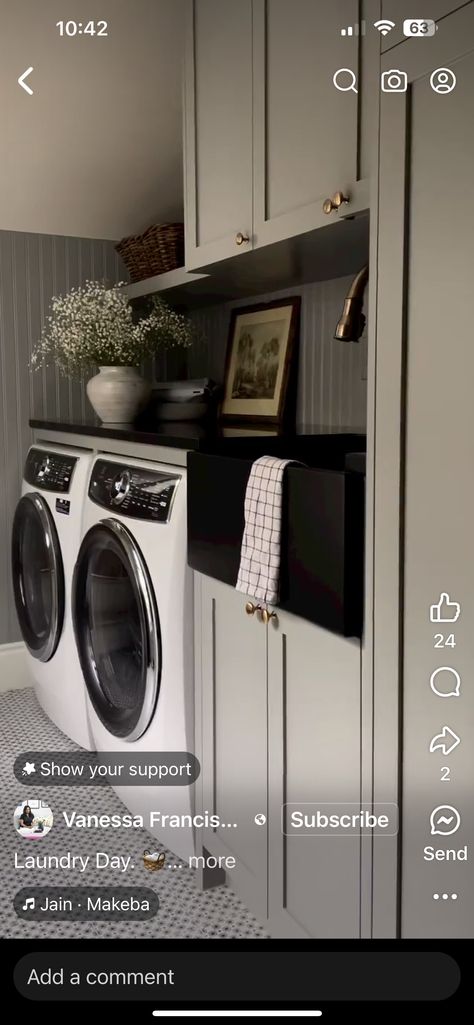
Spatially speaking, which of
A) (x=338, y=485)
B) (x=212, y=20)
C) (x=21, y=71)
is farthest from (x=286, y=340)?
(x=338, y=485)

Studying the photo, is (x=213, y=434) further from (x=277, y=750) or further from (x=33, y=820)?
(x=33, y=820)

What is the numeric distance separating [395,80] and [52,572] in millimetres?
1475

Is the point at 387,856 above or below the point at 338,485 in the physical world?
below

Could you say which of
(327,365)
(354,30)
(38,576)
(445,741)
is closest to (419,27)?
(354,30)

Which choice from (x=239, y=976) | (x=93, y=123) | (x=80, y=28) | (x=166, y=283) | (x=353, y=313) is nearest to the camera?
(x=239, y=976)

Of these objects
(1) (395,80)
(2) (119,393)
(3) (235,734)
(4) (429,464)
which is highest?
(1) (395,80)

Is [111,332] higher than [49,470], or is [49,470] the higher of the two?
→ [111,332]

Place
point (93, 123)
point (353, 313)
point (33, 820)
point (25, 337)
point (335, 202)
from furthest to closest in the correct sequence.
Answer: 1. point (25, 337)
2. point (93, 123)
3. point (335, 202)
4. point (353, 313)
5. point (33, 820)

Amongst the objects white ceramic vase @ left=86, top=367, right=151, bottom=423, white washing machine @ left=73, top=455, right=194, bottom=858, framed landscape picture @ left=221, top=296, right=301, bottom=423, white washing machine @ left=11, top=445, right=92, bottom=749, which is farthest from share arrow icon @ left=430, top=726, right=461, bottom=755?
white ceramic vase @ left=86, top=367, right=151, bottom=423

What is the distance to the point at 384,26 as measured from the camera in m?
0.81

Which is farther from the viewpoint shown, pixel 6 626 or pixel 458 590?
pixel 6 626

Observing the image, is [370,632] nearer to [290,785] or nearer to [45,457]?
[290,785]

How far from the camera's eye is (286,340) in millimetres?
1810

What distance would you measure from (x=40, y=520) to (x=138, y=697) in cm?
70
